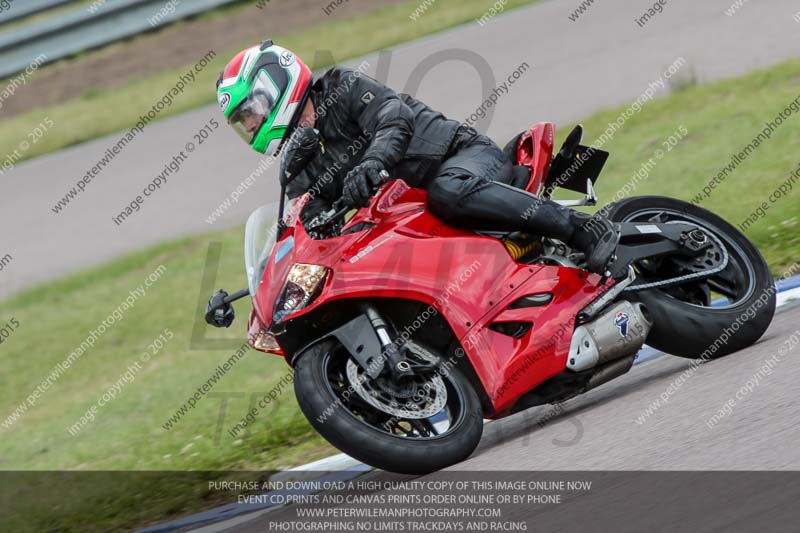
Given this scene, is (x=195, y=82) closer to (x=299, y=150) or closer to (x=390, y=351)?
(x=299, y=150)

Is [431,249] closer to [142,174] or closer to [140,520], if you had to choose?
[140,520]

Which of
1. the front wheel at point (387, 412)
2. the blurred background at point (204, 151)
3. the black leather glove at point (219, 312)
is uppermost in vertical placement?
the front wheel at point (387, 412)

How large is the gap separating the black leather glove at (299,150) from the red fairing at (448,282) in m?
0.19

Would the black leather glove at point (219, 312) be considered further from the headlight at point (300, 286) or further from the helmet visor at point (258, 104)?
the helmet visor at point (258, 104)

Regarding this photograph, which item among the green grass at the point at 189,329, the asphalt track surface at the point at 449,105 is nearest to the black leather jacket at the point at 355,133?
the green grass at the point at 189,329

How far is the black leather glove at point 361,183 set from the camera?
4.63 metres

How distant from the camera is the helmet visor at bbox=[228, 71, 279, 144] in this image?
5074 millimetres

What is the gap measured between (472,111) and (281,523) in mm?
7770

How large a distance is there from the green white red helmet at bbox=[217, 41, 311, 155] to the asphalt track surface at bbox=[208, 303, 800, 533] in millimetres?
1616

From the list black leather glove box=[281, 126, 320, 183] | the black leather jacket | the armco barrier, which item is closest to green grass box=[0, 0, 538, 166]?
the armco barrier

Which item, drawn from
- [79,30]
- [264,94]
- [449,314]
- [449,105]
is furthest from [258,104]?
[79,30]

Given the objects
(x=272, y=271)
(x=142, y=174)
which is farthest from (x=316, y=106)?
(x=142, y=174)

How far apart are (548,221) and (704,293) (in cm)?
108

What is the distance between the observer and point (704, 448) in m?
3.95
